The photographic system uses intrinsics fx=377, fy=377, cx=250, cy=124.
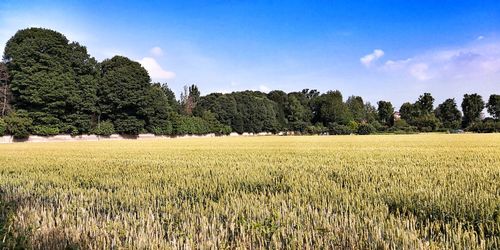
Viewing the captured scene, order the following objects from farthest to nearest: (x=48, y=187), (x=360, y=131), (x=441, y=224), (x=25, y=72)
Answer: (x=360, y=131) → (x=25, y=72) → (x=48, y=187) → (x=441, y=224)

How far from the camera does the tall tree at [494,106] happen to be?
11565cm

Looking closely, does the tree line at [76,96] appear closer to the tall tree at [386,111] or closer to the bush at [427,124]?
the bush at [427,124]

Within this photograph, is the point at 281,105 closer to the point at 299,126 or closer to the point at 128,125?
the point at 299,126

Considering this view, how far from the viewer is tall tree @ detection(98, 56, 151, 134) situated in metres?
Answer: 59.1

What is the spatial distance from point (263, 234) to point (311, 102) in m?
130

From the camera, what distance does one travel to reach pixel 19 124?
46062mm

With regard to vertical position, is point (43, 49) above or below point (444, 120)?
above

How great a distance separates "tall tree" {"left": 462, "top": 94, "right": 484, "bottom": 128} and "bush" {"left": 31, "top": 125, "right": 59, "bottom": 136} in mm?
114364

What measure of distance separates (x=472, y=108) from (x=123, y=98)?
351 ft

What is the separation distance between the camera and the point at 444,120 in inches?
4823

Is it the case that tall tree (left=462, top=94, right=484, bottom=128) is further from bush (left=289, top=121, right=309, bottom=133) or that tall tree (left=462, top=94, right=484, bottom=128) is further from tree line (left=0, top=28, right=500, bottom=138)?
bush (left=289, top=121, right=309, bottom=133)

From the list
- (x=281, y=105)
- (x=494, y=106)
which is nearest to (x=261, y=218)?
(x=281, y=105)

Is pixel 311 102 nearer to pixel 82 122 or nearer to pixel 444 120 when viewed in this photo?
pixel 444 120

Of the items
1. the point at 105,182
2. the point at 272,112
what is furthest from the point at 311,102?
the point at 105,182
